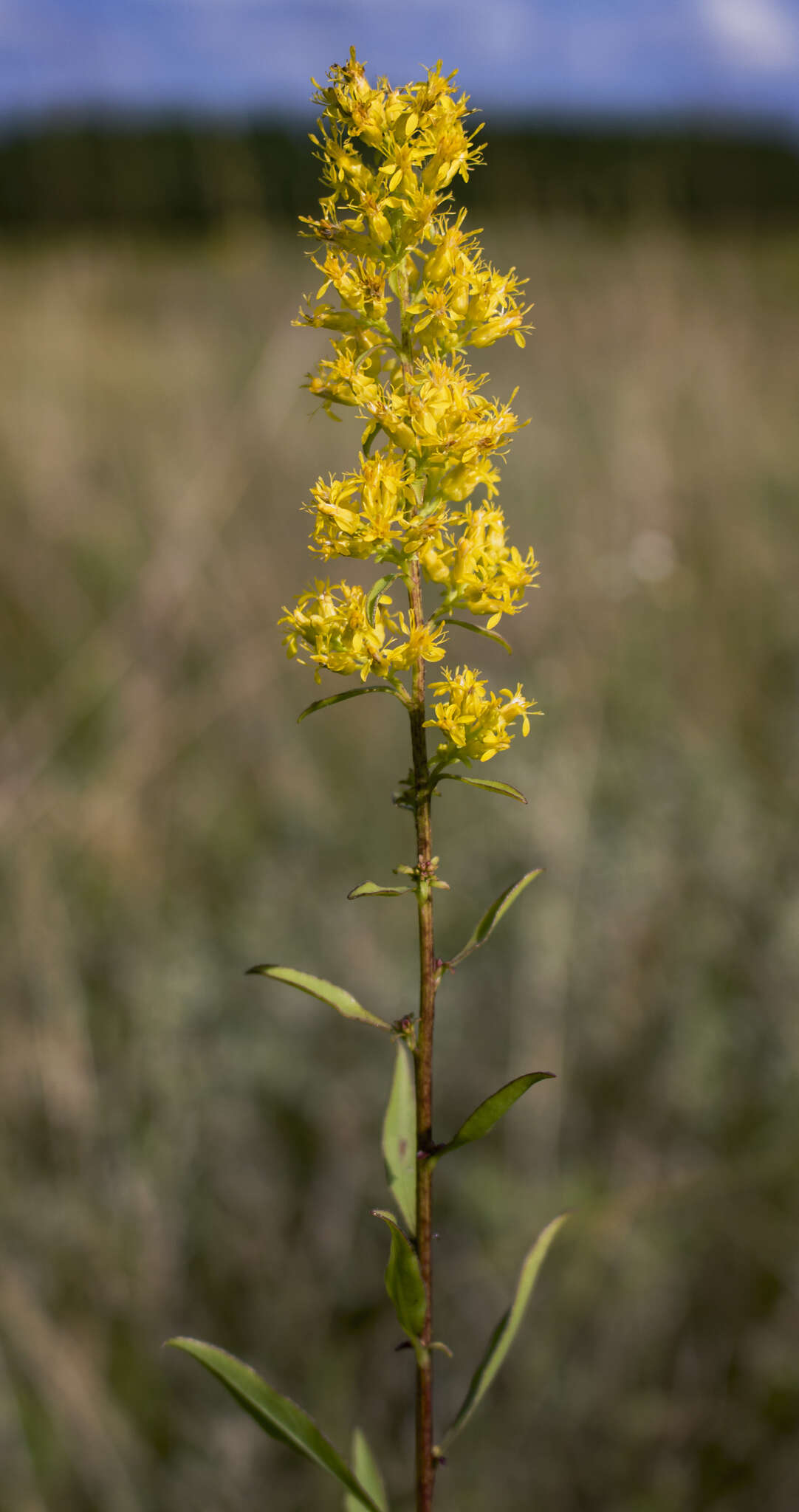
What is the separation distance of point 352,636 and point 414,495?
0.56 feet

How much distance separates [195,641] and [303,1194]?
278cm

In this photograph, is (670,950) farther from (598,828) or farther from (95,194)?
(95,194)

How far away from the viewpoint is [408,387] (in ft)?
3.37

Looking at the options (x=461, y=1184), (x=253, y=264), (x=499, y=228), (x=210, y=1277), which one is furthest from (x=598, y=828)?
(x=499, y=228)

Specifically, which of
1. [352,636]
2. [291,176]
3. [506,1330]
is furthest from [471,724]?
[291,176]

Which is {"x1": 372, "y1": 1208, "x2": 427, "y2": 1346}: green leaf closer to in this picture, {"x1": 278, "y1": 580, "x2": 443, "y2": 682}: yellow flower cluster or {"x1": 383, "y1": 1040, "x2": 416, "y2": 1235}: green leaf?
{"x1": 383, "y1": 1040, "x2": 416, "y2": 1235}: green leaf

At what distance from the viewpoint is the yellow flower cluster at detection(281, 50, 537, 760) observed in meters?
1.04

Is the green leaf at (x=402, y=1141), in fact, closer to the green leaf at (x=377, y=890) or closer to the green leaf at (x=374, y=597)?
the green leaf at (x=377, y=890)

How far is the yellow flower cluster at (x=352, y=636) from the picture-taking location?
3.44ft

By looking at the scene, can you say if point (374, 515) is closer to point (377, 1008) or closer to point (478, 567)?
point (478, 567)

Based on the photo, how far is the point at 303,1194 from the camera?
2648 millimetres

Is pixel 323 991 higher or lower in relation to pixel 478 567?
lower

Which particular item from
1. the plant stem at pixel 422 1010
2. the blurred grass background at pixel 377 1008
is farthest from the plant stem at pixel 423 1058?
the blurred grass background at pixel 377 1008

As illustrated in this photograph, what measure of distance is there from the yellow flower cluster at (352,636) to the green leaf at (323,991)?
1.05ft
